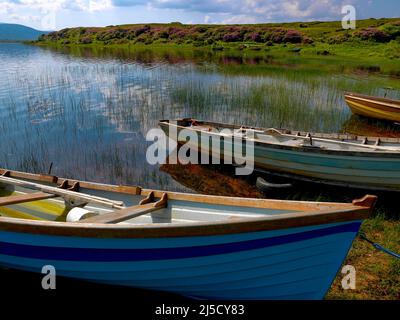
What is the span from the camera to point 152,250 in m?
4.24

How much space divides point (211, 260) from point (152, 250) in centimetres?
72

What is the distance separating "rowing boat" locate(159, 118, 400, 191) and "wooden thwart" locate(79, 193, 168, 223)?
496 centimetres

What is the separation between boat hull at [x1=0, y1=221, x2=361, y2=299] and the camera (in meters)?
4.03

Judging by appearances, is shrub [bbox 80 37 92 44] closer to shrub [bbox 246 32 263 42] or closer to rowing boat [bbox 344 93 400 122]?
shrub [bbox 246 32 263 42]

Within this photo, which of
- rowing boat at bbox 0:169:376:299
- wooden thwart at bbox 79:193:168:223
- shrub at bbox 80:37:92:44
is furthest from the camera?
shrub at bbox 80:37:92:44

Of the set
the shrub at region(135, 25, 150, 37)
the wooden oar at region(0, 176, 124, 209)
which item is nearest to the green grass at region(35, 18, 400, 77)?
the shrub at region(135, 25, 150, 37)

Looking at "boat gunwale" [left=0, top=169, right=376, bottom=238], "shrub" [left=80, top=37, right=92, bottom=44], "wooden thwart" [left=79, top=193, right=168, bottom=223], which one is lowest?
"wooden thwart" [left=79, top=193, right=168, bottom=223]

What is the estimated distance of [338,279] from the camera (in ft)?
A: 17.9

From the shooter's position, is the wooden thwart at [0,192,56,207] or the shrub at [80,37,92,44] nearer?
the wooden thwart at [0,192,56,207]

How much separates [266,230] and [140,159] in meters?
8.28
